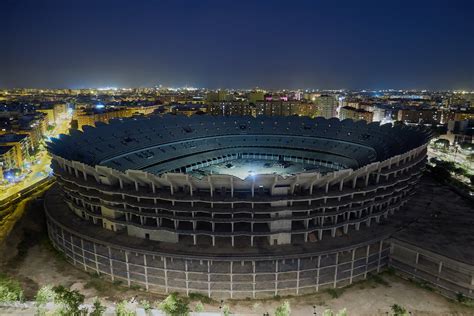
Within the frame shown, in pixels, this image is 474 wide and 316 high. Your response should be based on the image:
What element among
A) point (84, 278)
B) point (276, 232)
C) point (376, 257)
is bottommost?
point (84, 278)

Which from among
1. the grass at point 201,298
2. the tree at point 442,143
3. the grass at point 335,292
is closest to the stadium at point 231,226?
the grass at point 201,298

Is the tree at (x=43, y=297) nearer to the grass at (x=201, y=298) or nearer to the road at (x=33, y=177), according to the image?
the grass at (x=201, y=298)

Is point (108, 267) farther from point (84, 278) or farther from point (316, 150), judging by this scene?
point (316, 150)

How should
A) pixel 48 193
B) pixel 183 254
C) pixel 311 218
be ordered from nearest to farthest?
pixel 183 254 < pixel 311 218 < pixel 48 193

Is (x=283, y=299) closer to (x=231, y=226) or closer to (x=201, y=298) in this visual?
(x=201, y=298)

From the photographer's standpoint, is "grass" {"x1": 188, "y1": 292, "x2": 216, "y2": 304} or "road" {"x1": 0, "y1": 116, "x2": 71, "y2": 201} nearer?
"grass" {"x1": 188, "y1": 292, "x2": 216, "y2": 304}

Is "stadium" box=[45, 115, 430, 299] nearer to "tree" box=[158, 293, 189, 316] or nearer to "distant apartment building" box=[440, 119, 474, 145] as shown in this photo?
"tree" box=[158, 293, 189, 316]

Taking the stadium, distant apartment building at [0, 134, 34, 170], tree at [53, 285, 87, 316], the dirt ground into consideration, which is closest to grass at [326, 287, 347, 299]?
the dirt ground

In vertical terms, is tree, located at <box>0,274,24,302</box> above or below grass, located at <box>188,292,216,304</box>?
above

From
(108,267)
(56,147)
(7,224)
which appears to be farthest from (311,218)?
(7,224)
